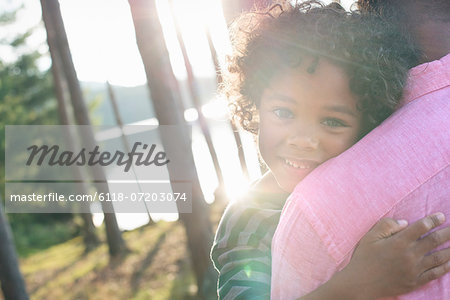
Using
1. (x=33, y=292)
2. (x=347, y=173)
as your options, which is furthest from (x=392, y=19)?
(x=33, y=292)

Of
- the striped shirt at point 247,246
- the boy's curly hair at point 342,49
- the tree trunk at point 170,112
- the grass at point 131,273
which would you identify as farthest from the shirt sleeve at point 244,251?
the grass at point 131,273

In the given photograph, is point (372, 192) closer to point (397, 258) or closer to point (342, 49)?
point (397, 258)

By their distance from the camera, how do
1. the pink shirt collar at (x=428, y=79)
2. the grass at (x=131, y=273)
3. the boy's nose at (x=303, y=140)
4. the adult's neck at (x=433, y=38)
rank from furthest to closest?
the grass at (x=131, y=273) → the boy's nose at (x=303, y=140) → the adult's neck at (x=433, y=38) → the pink shirt collar at (x=428, y=79)

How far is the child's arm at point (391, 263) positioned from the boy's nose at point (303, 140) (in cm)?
50

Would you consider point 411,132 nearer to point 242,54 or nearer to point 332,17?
point 332,17

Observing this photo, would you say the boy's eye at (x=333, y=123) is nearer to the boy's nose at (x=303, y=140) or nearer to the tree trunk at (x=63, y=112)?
the boy's nose at (x=303, y=140)

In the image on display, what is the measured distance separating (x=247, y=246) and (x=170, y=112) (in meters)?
3.89

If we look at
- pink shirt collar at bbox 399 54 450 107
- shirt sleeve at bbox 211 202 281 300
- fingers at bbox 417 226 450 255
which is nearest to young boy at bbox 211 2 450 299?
shirt sleeve at bbox 211 202 281 300

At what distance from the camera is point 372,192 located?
108 cm

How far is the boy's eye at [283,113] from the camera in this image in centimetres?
166

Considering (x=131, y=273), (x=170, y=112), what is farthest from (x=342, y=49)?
(x=131, y=273)

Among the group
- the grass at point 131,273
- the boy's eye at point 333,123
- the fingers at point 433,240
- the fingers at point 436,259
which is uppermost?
the boy's eye at point 333,123

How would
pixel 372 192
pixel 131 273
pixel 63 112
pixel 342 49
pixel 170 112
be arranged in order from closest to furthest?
pixel 372 192, pixel 342 49, pixel 170 112, pixel 131 273, pixel 63 112

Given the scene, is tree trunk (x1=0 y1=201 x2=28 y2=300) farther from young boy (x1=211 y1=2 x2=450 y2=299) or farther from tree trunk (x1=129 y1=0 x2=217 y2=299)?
young boy (x1=211 y1=2 x2=450 y2=299)
